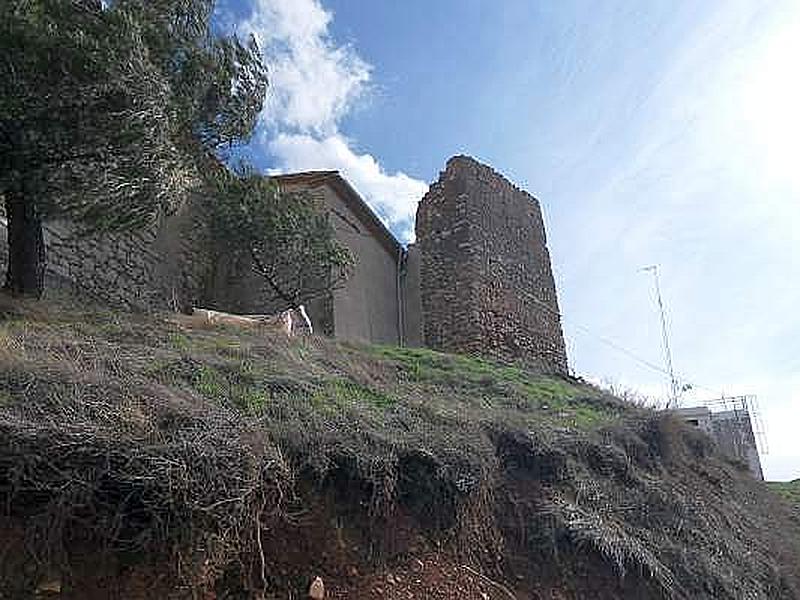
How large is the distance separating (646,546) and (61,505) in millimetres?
5244

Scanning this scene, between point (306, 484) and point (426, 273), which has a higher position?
point (426, 273)

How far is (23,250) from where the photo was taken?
860cm

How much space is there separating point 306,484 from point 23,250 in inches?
216

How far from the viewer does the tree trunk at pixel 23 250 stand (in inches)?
336

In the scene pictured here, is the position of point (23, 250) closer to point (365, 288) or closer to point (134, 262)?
point (134, 262)

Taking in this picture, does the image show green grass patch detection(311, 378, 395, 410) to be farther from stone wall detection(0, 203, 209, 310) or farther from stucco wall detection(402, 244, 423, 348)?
stucco wall detection(402, 244, 423, 348)

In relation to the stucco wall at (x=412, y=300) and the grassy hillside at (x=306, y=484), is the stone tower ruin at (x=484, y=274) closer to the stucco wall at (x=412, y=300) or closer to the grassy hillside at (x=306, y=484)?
the stucco wall at (x=412, y=300)

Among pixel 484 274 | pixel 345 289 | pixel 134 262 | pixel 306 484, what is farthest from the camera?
pixel 484 274

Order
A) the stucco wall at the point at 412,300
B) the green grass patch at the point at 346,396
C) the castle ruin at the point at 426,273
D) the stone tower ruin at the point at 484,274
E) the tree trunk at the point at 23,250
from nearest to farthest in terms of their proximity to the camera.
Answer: the green grass patch at the point at 346,396 → the tree trunk at the point at 23,250 → the castle ruin at the point at 426,273 → the stone tower ruin at the point at 484,274 → the stucco wall at the point at 412,300

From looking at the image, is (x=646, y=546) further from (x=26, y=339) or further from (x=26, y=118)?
(x=26, y=118)

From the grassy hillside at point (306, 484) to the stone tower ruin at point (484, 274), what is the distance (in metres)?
6.38

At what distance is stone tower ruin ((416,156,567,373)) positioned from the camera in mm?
16125

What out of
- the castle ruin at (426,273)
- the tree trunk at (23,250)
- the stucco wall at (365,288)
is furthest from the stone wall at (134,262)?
the stucco wall at (365,288)

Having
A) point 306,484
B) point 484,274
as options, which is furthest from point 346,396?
point 484,274
